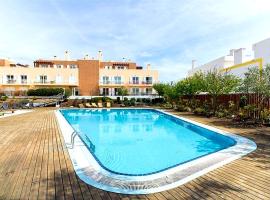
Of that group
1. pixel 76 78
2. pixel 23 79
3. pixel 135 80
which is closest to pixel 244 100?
pixel 135 80

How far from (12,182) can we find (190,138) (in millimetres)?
9253

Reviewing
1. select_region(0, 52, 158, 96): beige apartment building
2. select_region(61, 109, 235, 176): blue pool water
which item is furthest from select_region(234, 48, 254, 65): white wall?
select_region(61, 109, 235, 176): blue pool water

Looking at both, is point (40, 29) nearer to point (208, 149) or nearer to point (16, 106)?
point (16, 106)

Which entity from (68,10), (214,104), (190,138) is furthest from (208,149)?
(68,10)

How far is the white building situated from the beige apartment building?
10.4 meters

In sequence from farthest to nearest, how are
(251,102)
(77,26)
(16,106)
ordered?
(16,106)
(77,26)
(251,102)

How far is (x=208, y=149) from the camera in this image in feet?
32.7

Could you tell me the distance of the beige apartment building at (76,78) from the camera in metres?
41.4

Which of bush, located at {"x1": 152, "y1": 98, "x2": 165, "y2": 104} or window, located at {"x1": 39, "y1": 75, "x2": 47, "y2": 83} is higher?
window, located at {"x1": 39, "y1": 75, "x2": 47, "y2": 83}

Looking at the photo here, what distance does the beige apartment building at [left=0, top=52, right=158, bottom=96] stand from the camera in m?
41.4

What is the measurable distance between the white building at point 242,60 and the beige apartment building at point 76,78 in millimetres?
10418

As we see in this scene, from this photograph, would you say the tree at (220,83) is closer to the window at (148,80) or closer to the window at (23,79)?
the window at (148,80)

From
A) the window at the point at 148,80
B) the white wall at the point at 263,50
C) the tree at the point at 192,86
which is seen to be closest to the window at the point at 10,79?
the window at the point at 148,80

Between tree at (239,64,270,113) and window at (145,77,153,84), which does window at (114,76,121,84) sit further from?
tree at (239,64,270,113)
